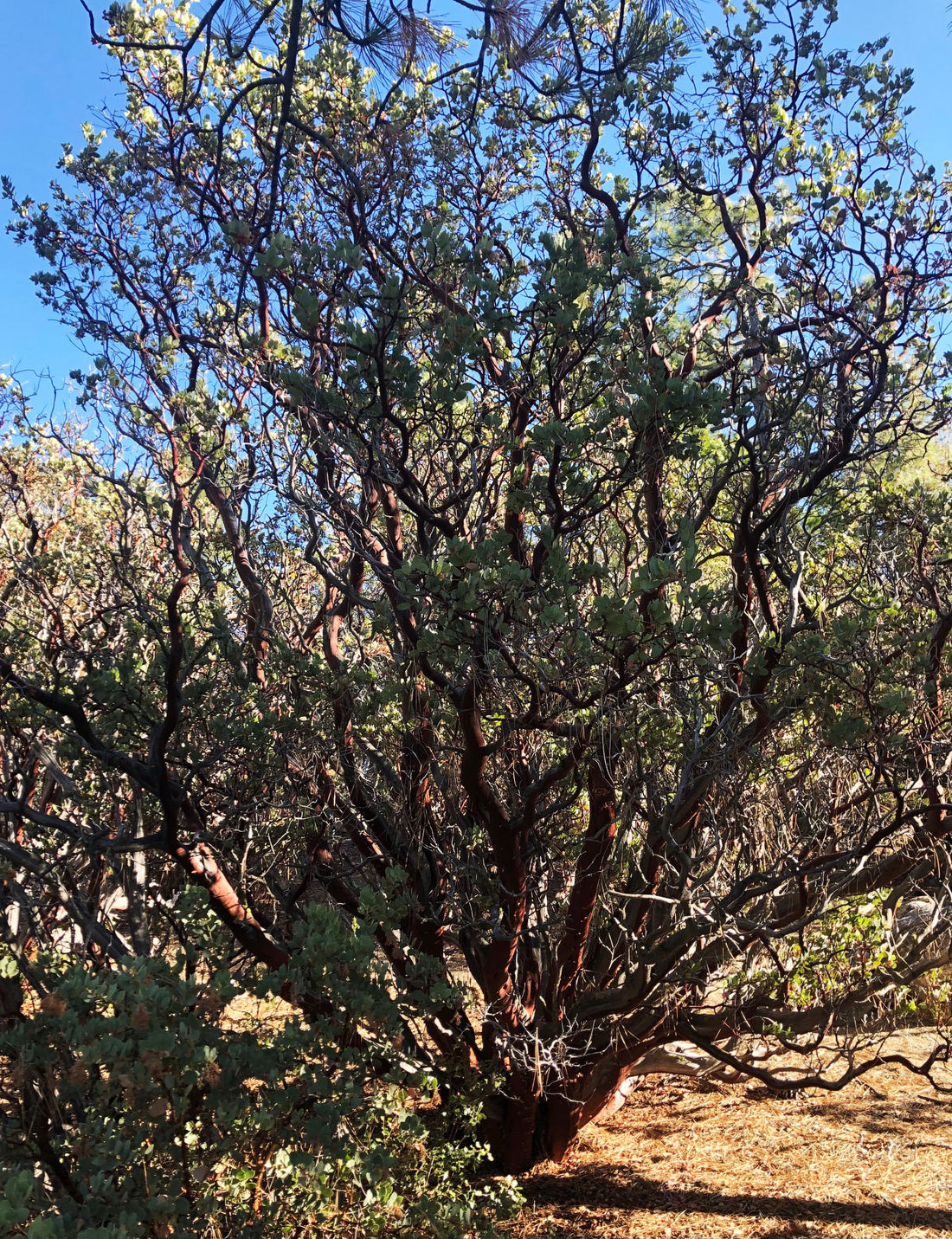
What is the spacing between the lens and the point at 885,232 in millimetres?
5031

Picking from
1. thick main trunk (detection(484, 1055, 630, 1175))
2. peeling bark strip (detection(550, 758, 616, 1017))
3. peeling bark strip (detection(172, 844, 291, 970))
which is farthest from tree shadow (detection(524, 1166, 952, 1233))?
peeling bark strip (detection(172, 844, 291, 970))

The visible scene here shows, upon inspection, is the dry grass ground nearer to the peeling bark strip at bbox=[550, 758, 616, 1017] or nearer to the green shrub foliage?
the peeling bark strip at bbox=[550, 758, 616, 1017]

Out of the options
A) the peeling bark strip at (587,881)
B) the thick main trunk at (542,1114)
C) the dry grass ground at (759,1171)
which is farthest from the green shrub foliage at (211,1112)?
the dry grass ground at (759,1171)

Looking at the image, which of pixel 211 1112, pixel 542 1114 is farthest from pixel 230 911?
pixel 542 1114

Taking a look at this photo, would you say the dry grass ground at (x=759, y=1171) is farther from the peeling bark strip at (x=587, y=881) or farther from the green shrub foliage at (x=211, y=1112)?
the green shrub foliage at (x=211, y=1112)

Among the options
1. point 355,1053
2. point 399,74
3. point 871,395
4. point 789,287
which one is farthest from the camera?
point 789,287

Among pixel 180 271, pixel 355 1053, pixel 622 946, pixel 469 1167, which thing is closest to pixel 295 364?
pixel 180 271

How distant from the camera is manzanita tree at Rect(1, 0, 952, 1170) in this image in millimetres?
4277

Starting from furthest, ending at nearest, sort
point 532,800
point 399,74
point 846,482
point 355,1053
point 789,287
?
point 846,482 → point 789,287 → point 532,800 → point 399,74 → point 355,1053

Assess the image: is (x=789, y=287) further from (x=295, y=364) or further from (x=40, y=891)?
(x=40, y=891)

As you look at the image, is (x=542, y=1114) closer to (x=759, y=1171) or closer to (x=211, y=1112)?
(x=759, y=1171)

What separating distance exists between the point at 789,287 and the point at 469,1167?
5.56 m

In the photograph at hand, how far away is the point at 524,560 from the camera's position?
4582mm

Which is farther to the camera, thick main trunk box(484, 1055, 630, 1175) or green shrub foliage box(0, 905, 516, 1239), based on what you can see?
thick main trunk box(484, 1055, 630, 1175)
